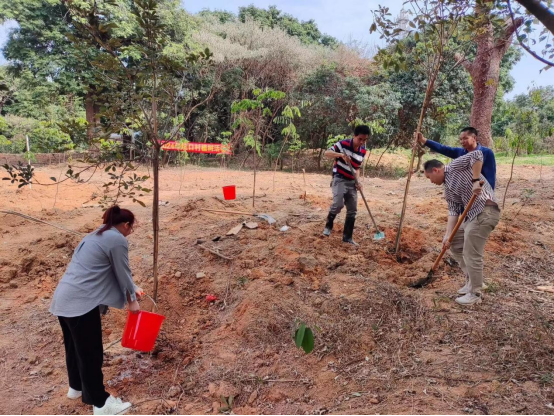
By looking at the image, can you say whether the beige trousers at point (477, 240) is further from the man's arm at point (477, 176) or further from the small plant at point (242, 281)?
the small plant at point (242, 281)

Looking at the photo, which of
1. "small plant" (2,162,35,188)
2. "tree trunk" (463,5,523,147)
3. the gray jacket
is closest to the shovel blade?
the gray jacket

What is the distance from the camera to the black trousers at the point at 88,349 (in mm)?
2359

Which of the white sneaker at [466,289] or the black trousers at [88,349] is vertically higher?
the white sneaker at [466,289]

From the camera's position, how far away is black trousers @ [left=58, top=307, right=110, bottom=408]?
2.36m

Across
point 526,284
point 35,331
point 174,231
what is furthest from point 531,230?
point 35,331

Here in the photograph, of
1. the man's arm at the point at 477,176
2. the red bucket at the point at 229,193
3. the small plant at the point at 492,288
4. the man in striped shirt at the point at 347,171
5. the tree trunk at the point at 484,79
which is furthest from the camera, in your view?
the tree trunk at the point at 484,79

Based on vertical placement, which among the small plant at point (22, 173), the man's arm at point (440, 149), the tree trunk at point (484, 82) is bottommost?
the small plant at point (22, 173)

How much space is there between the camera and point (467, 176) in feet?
10.7

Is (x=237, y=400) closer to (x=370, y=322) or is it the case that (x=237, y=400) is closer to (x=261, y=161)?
(x=370, y=322)

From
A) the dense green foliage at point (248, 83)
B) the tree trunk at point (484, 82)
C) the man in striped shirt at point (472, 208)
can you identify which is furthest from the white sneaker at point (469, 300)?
the dense green foliage at point (248, 83)

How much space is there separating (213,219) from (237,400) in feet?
Answer: 12.6

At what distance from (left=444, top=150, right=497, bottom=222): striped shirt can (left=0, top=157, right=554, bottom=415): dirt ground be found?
86 cm

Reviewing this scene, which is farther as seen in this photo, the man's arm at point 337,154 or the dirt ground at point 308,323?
the man's arm at point 337,154

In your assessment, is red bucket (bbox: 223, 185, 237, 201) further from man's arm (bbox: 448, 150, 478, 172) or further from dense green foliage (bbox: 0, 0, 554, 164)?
dense green foliage (bbox: 0, 0, 554, 164)
